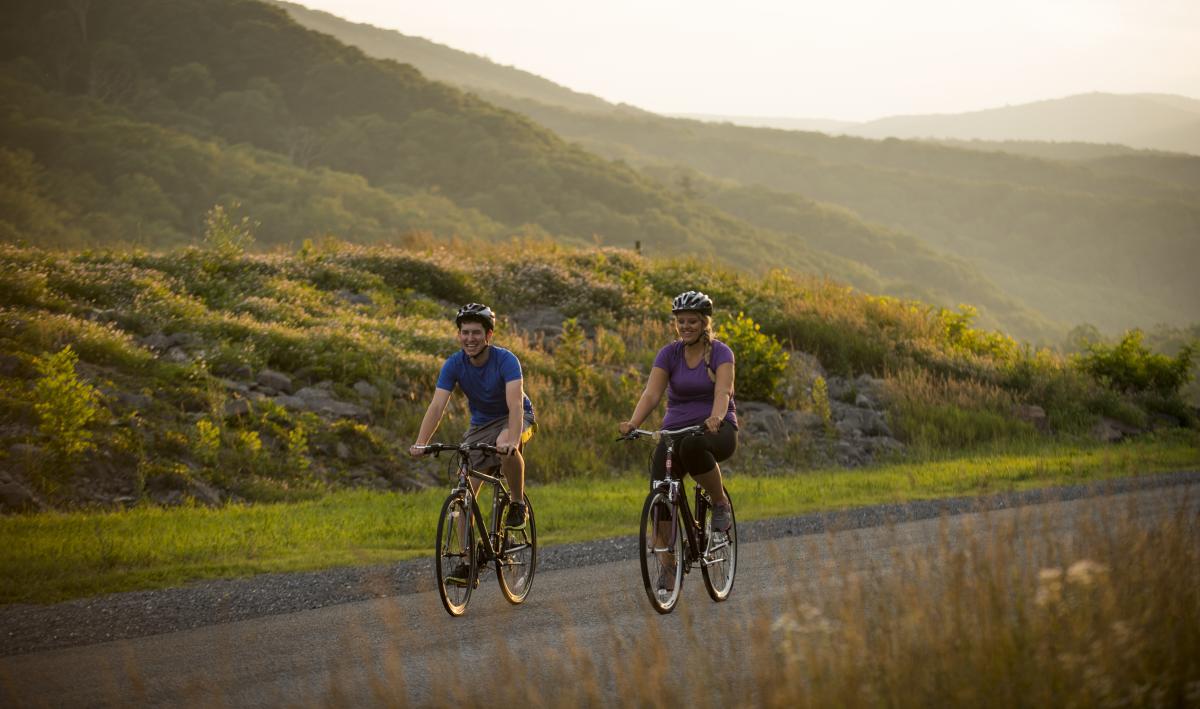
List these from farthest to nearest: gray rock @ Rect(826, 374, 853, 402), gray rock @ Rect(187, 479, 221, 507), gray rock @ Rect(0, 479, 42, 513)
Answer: gray rock @ Rect(826, 374, 853, 402) → gray rock @ Rect(187, 479, 221, 507) → gray rock @ Rect(0, 479, 42, 513)

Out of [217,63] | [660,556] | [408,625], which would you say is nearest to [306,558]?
[408,625]

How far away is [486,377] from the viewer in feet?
30.3

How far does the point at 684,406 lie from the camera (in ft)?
28.9

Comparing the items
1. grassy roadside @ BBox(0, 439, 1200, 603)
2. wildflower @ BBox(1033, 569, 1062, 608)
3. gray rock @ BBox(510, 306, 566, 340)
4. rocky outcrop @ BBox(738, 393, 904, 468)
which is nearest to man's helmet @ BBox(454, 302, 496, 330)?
grassy roadside @ BBox(0, 439, 1200, 603)

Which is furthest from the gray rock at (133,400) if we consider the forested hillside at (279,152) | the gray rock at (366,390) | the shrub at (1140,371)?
the forested hillside at (279,152)

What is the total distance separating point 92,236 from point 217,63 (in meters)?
47.3

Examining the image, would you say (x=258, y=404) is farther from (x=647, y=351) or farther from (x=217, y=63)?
(x=217, y=63)

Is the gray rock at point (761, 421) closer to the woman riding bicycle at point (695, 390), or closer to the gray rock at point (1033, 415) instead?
the gray rock at point (1033, 415)

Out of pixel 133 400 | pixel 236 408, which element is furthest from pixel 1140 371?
pixel 133 400

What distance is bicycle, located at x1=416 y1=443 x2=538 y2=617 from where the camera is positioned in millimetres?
8758

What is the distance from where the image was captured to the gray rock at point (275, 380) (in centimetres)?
1988

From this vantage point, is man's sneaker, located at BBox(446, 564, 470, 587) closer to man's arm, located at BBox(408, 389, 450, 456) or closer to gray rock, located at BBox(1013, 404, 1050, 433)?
man's arm, located at BBox(408, 389, 450, 456)

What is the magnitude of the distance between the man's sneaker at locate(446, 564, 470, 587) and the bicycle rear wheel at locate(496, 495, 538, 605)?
336 millimetres

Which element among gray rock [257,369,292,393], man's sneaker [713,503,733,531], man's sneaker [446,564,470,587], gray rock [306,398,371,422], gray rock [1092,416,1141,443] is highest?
man's sneaker [713,503,733,531]
